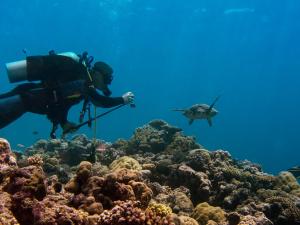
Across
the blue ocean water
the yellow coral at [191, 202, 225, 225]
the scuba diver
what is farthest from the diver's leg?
the blue ocean water

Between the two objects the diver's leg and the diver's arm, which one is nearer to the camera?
the diver's leg

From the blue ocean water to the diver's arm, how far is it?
66868 millimetres

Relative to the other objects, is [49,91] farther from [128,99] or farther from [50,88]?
[128,99]

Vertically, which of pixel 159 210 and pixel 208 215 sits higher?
pixel 208 215

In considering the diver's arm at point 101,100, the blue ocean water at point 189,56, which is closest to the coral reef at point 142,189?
the diver's arm at point 101,100

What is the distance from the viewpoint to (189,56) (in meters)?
118

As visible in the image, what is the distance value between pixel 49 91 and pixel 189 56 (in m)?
112

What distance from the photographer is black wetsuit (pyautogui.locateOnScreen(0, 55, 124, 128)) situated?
867 cm

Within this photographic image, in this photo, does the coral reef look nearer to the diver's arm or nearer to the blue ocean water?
the diver's arm

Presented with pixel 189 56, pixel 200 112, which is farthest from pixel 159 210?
pixel 189 56

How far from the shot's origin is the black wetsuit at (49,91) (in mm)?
8672

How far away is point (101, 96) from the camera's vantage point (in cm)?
932

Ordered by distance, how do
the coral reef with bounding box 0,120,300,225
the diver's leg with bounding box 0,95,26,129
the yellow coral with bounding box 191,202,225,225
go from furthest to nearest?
the diver's leg with bounding box 0,95,26,129 → the yellow coral with bounding box 191,202,225,225 → the coral reef with bounding box 0,120,300,225

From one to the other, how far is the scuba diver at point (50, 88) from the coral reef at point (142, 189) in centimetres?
116
